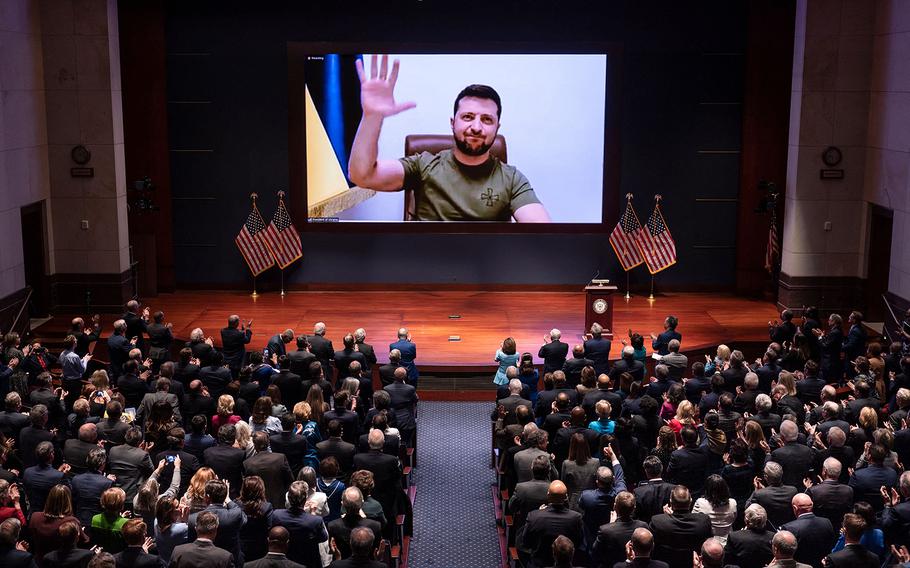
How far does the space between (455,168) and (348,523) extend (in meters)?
10.8

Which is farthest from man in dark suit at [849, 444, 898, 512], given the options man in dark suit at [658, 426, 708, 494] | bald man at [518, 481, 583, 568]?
bald man at [518, 481, 583, 568]

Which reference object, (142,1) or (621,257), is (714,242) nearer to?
(621,257)

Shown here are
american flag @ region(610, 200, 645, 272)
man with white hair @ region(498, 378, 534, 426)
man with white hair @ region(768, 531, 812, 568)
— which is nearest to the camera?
man with white hair @ region(768, 531, 812, 568)

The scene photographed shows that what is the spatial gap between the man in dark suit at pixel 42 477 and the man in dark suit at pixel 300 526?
1.78 meters

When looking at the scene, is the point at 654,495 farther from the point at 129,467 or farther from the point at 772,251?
the point at 772,251

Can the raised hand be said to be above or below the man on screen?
above

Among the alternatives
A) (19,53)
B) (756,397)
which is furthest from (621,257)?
(19,53)

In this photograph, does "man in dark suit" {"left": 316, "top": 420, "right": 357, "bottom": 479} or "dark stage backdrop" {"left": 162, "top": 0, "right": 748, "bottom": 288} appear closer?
"man in dark suit" {"left": 316, "top": 420, "right": 357, "bottom": 479}

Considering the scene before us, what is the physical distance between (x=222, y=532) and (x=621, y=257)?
1116 cm

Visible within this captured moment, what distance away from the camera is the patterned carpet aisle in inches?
367

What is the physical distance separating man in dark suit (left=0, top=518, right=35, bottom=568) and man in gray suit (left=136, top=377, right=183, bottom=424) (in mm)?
3155

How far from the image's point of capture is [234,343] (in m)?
12.4

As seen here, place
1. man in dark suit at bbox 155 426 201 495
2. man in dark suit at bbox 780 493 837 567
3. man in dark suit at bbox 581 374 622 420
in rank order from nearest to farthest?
man in dark suit at bbox 780 493 837 567, man in dark suit at bbox 155 426 201 495, man in dark suit at bbox 581 374 622 420

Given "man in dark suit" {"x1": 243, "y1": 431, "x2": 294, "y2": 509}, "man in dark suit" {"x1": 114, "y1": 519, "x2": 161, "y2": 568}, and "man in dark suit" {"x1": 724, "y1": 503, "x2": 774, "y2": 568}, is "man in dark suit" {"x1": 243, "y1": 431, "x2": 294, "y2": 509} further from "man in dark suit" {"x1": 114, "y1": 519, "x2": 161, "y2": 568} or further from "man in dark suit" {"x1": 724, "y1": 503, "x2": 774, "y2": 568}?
"man in dark suit" {"x1": 724, "y1": 503, "x2": 774, "y2": 568}
